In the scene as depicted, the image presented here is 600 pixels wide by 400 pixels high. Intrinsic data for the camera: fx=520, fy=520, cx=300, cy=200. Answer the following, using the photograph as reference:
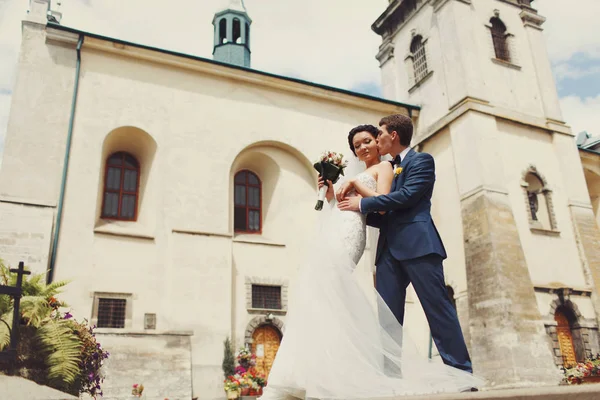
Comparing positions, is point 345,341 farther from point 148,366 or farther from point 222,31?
point 222,31

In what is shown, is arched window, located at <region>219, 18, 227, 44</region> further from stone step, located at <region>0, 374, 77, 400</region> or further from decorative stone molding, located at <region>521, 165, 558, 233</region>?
stone step, located at <region>0, 374, 77, 400</region>

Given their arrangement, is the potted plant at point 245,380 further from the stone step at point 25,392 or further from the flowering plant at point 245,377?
the stone step at point 25,392

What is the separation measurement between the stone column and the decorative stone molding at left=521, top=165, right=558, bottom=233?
119 cm

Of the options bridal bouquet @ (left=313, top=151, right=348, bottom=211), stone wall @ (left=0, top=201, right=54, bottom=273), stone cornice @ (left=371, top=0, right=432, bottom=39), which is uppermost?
stone cornice @ (left=371, top=0, right=432, bottom=39)

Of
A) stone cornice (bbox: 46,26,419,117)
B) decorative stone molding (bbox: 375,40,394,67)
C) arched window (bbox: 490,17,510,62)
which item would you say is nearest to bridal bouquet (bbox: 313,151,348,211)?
stone cornice (bbox: 46,26,419,117)

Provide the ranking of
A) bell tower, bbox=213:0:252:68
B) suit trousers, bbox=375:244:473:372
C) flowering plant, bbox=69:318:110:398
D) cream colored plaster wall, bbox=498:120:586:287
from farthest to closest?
bell tower, bbox=213:0:252:68, cream colored plaster wall, bbox=498:120:586:287, flowering plant, bbox=69:318:110:398, suit trousers, bbox=375:244:473:372

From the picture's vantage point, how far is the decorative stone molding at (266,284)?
15.1m

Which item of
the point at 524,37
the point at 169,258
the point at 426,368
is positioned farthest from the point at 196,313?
the point at 524,37

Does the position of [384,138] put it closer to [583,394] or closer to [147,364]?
[583,394]

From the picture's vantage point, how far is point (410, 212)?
423 centimetres

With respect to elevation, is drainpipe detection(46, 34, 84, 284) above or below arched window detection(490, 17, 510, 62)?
below

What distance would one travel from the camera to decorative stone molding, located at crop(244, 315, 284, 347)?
1455 centimetres

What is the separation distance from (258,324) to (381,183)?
11.2 metres

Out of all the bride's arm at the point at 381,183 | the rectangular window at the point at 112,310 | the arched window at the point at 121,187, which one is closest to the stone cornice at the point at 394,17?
the arched window at the point at 121,187
